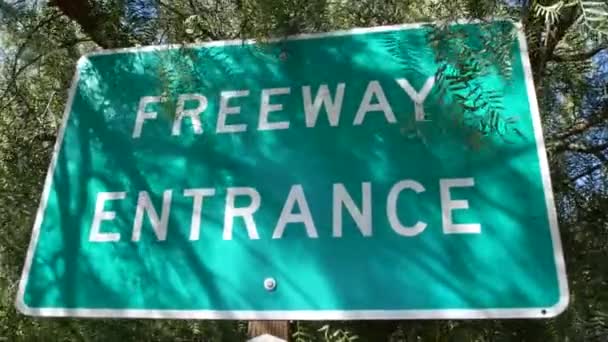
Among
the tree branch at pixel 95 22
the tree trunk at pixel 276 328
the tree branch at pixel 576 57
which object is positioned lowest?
the tree trunk at pixel 276 328

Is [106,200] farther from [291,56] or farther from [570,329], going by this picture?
[570,329]

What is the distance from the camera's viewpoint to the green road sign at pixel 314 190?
1.91 ft

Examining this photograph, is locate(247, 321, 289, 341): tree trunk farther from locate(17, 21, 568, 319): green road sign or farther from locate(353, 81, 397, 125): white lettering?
locate(353, 81, 397, 125): white lettering

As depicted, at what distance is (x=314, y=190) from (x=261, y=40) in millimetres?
231

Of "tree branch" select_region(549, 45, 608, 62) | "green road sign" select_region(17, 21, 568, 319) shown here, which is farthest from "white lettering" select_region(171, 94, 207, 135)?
"tree branch" select_region(549, 45, 608, 62)

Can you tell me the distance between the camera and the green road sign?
583mm

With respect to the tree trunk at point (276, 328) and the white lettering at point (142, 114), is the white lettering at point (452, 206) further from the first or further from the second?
the white lettering at point (142, 114)

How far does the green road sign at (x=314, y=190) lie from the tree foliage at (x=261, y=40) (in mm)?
73

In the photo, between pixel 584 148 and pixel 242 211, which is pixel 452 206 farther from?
pixel 584 148

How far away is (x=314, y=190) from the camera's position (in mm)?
644

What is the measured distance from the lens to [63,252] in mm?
690

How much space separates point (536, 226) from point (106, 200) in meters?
0.47

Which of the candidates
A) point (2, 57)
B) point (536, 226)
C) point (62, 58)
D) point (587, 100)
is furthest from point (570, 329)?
point (2, 57)

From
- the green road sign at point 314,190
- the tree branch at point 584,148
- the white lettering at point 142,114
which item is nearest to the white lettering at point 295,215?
the green road sign at point 314,190
